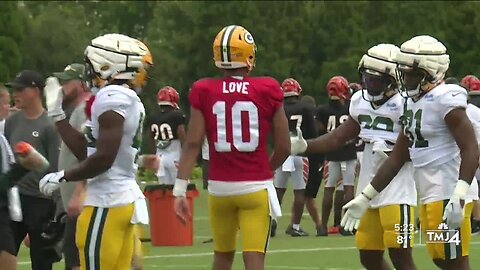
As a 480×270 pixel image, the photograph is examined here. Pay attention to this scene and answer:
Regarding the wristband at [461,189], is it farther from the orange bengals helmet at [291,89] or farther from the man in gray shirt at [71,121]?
the orange bengals helmet at [291,89]

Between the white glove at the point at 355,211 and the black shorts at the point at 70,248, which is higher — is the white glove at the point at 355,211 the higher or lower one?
the higher one

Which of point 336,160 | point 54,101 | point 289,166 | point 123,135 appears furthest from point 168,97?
point 123,135

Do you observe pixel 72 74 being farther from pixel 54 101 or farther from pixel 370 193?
pixel 370 193

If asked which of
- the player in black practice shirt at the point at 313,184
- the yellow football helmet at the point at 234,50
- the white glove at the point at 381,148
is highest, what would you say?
the yellow football helmet at the point at 234,50

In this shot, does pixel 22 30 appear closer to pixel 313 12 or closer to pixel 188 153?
pixel 313 12

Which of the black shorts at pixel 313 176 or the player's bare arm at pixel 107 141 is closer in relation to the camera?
the player's bare arm at pixel 107 141

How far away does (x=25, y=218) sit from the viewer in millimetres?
11562

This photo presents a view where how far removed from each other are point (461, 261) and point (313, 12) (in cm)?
4758

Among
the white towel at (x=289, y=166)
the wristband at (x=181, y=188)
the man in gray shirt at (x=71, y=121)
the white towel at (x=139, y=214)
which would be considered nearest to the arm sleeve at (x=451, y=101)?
the wristband at (x=181, y=188)

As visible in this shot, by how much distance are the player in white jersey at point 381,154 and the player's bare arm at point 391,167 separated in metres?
0.38

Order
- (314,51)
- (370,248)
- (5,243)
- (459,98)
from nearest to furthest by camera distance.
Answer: (459,98) → (370,248) → (5,243) → (314,51)

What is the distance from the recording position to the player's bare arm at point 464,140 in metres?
8.84

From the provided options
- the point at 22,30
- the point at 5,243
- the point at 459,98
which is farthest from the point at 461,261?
the point at 22,30

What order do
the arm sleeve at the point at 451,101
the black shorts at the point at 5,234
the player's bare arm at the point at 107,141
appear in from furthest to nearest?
the black shorts at the point at 5,234 < the arm sleeve at the point at 451,101 < the player's bare arm at the point at 107,141
